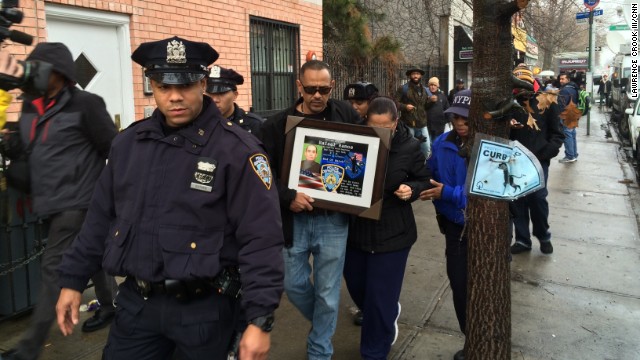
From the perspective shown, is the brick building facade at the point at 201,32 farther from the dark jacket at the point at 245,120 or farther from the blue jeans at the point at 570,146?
the blue jeans at the point at 570,146

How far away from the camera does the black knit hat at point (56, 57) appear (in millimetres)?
3337

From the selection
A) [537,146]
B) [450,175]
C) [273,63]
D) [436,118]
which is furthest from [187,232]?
[436,118]

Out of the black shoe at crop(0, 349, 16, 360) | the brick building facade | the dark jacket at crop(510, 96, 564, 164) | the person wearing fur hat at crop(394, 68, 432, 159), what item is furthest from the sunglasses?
the person wearing fur hat at crop(394, 68, 432, 159)

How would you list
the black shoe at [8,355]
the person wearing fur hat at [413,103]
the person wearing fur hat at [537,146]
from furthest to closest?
1. the person wearing fur hat at [413,103]
2. the person wearing fur hat at [537,146]
3. the black shoe at [8,355]

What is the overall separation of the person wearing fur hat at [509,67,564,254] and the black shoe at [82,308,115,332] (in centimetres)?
341

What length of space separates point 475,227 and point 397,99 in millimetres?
7116

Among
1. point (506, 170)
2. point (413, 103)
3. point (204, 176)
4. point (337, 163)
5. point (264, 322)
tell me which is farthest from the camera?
point (413, 103)

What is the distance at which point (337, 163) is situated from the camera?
3176mm

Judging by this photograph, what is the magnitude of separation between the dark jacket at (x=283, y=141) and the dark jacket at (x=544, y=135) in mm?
2526

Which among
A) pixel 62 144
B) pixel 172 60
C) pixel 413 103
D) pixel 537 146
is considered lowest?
pixel 537 146

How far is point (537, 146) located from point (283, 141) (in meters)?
3.20

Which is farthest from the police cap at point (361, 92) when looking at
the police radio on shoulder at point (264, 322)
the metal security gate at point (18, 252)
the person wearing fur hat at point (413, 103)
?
the person wearing fur hat at point (413, 103)

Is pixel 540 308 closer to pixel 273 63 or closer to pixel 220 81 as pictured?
pixel 220 81

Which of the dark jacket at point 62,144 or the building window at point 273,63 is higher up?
the building window at point 273,63
